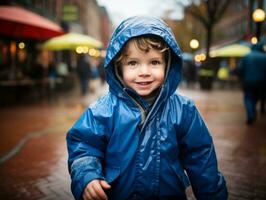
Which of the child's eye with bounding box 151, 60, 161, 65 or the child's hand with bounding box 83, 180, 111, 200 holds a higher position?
the child's eye with bounding box 151, 60, 161, 65

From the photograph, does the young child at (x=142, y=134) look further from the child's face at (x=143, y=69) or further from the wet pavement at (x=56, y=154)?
the wet pavement at (x=56, y=154)

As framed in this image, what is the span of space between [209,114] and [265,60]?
2.37 meters

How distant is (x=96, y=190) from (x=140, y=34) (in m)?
0.97

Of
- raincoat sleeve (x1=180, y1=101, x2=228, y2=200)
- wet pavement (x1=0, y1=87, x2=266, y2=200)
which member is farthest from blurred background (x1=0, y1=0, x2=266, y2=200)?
raincoat sleeve (x1=180, y1=101, x2=228, y2=200)

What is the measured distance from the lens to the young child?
2.02 metres

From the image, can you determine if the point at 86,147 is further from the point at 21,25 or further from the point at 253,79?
the point at 21,25

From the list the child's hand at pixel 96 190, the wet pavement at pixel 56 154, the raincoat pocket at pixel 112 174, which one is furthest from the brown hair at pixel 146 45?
the wet pavement at pixel 56 154

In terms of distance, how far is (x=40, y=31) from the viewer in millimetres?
11555

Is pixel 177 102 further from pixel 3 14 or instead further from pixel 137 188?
pixel 3 14

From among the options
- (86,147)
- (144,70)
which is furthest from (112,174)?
(144,70)

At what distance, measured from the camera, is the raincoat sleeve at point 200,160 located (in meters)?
2.12

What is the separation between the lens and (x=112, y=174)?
2074 millimetres

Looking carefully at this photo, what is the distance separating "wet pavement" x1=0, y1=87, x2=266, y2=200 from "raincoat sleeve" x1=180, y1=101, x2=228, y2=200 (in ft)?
5.13

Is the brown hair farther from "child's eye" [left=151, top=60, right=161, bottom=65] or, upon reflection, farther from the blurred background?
the blurred background
